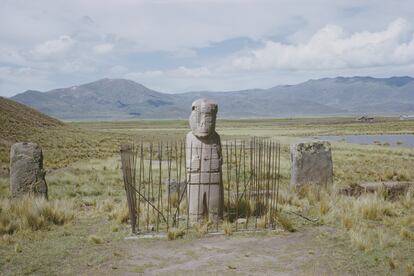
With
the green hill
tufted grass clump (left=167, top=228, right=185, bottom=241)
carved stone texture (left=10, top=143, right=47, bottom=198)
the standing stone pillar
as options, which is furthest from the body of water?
tufted grass clump (left=167, top=228, right=185, bottom=241)

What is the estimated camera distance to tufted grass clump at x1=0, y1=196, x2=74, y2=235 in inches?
408

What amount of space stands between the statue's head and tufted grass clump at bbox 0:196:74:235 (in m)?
3.67

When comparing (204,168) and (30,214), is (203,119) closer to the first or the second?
(204,168)

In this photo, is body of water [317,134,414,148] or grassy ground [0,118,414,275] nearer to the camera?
grassy ground [0,118,414,275]

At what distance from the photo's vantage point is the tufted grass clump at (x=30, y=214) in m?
10.4

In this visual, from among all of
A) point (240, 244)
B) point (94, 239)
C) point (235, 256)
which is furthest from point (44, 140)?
point (235, 256)

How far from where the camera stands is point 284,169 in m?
23.6

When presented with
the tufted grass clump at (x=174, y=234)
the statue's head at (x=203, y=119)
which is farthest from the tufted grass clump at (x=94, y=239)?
the statue's head at (x=203, y=119)

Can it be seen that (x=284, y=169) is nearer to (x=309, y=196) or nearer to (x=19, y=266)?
(x=309, y=196)

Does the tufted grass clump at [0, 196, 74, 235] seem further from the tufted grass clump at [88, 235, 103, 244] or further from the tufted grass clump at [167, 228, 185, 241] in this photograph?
the tufted grass clump at [167, 228, 185, 241]

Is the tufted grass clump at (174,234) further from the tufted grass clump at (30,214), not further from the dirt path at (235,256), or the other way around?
the tufted grass clump at (30,214)

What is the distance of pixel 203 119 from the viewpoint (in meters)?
10.7

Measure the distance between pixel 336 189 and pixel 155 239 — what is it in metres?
6.58

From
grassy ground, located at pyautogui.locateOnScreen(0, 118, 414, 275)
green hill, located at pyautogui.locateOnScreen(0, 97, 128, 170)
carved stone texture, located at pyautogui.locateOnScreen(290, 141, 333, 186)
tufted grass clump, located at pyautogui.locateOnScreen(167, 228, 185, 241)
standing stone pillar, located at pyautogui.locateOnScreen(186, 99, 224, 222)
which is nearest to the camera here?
grassy ground, located at pyautogui.locateOnScreen(0, 118, 414, 275)
